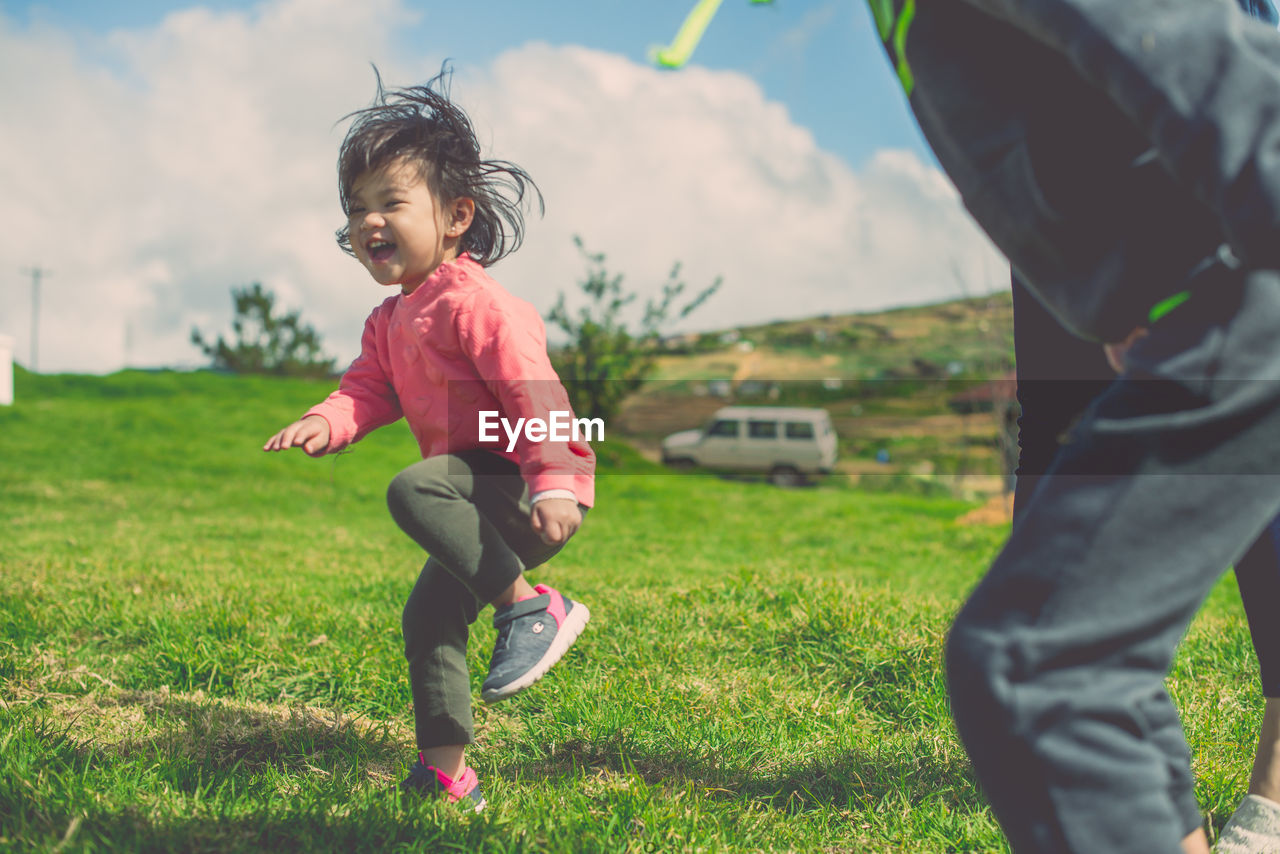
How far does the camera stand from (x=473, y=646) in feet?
11.0

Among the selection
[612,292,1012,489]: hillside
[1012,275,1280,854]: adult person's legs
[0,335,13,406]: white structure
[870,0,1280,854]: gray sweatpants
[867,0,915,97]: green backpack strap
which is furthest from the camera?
[0,335,13,406]: white structure

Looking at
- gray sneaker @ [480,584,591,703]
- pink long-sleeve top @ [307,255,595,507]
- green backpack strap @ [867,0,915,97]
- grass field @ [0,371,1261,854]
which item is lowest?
grass field @ [0,371,1261,854]

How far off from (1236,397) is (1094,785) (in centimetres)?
51

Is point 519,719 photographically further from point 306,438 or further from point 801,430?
point 801,430

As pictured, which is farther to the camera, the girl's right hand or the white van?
the white van

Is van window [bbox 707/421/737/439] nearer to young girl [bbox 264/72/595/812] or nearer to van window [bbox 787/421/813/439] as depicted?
van window [bbox 787/421/813/439]

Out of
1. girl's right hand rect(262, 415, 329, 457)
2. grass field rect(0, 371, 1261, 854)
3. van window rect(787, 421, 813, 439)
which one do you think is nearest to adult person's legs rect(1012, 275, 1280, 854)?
grass field rect(0, 371, 1261, 854)

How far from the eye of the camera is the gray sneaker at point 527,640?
2.02 m

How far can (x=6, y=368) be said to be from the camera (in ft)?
78.0

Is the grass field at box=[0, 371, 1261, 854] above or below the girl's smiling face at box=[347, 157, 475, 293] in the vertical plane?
below

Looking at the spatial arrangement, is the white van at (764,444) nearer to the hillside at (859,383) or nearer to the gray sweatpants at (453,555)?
the hillside at (859,383)

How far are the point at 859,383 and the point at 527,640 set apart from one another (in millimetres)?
24205

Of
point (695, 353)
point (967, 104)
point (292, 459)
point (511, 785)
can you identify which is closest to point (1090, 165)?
point (967, 104)

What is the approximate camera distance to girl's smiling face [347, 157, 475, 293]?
7.17ft
